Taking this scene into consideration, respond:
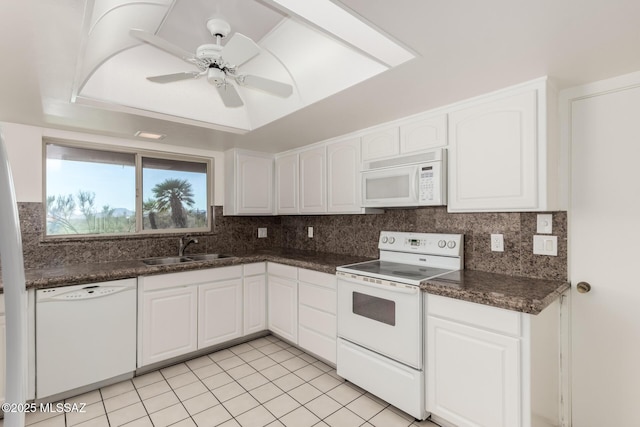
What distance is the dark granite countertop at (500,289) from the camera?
1583mm

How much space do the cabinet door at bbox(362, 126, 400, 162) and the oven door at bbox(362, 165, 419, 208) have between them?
16 centimetres

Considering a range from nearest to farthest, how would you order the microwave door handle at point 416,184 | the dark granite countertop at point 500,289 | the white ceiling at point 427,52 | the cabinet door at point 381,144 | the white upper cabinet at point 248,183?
the white ceiling at point 427,52 < the dark granite countertop at point 500,289 < the microwave door handle at point 416,184 < the cabinet door at point 381,144 < the white upper cabinet at point 248,183

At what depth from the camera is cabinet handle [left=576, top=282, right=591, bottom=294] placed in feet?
6.12

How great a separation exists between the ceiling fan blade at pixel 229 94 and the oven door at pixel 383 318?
1487 mm

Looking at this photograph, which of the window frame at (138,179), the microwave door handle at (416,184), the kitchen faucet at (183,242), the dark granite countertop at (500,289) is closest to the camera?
the dark granite countertop at (500,289)

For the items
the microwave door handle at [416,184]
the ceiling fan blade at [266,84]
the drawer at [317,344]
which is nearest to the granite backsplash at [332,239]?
the microwave door handle at [416,184]

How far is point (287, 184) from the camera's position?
367 centimetres

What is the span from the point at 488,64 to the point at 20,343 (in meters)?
2.04

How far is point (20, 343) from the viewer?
0.42 meters

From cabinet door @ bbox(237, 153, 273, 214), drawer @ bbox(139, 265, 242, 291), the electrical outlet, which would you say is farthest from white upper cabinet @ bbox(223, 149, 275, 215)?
the electrical outlet

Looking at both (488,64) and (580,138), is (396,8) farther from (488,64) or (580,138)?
(580,138)

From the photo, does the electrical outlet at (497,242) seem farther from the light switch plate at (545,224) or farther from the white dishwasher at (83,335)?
the white dishwasher at (83,335)

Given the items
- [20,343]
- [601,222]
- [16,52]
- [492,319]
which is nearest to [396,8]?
[20,343]

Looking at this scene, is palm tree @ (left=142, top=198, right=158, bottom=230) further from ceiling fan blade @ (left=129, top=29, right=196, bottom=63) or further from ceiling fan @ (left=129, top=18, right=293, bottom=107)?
ceiling fan blade @ (left=129, top=29, right=196, bottom=63)
